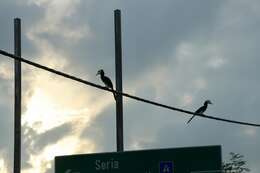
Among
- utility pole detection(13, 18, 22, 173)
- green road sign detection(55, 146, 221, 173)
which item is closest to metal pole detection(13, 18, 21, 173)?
utility pole detection(13, 18, 22, 173)

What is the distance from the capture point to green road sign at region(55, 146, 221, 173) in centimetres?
2238

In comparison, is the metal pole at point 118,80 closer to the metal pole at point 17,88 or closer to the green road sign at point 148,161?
the green road sign at point 148,161

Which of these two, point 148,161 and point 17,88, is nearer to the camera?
point 148,161

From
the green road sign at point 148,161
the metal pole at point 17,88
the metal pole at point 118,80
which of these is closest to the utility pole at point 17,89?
the metal pole at point 17,88

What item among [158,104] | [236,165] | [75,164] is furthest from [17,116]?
[236,165]

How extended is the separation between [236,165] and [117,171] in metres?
25.9

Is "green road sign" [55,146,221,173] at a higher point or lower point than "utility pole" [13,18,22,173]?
lower

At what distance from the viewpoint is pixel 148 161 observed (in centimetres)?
2283

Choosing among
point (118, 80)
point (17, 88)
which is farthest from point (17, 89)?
point (118, 80)

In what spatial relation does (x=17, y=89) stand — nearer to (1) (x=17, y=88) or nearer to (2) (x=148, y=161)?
(1) (x=17, y=88)

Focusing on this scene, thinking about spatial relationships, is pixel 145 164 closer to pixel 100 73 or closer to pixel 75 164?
pixel 75 164

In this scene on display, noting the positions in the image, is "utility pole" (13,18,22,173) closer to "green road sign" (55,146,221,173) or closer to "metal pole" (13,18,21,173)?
"metal pole" (13,18,21,173)

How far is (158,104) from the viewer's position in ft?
77.0

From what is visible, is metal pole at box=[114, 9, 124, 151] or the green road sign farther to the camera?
metal pole at box=[114, 9, 124, 151]
